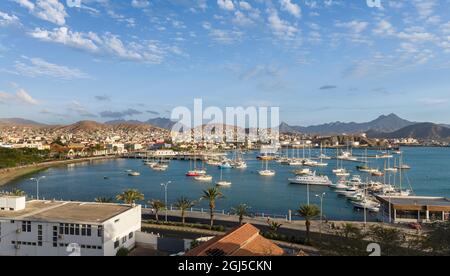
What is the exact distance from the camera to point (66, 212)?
50.5 ft

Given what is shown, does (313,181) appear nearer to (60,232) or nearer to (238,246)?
(60,232)

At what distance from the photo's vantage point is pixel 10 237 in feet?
46.7

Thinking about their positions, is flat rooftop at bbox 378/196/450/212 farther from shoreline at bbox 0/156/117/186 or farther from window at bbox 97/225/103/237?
shoreline at bbox 0/156/117/186

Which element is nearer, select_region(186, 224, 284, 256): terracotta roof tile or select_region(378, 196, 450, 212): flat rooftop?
select_region(186, 224, 284, 256): terracotta roof tile

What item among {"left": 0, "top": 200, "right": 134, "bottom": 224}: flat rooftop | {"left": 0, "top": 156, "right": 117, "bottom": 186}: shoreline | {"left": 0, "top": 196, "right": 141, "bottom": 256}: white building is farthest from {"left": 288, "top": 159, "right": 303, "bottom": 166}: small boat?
{"left": 0, "top": 196, "right": 141, "bottom": 256}: white building

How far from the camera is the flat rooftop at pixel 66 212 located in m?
14.1

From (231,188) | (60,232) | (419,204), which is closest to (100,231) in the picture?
(60,232)

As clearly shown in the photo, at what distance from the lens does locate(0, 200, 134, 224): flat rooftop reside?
14078 millimetres

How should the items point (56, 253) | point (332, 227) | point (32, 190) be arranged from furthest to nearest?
point (32, 190), point (332, 227), point (56, 253)

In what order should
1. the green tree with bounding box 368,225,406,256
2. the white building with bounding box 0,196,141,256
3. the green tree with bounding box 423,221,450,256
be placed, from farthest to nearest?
the white building with bounding box 0,196,141,256, the green tree with bounding box 368,225,406,256, the green tree with bounding box 423,221,450,256
